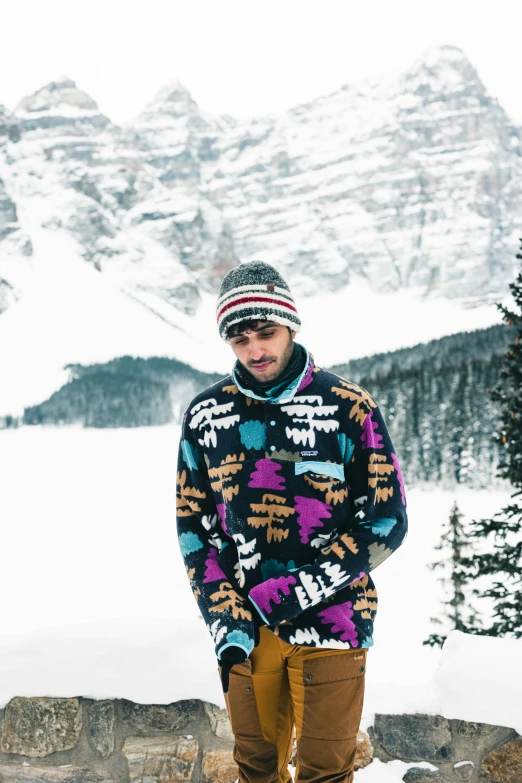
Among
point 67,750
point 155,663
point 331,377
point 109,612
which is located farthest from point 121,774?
point 109,612

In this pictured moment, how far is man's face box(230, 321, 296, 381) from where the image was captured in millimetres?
2525

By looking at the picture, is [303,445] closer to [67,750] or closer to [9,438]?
[67,750]

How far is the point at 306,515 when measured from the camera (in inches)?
97.6

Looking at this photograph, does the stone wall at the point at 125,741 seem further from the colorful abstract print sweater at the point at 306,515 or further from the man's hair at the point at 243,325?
the man's hair at the point at 243,325

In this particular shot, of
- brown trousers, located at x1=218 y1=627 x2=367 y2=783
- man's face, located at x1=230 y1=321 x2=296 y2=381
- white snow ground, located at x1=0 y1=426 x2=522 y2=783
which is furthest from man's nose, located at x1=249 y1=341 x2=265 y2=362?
white snow ground, located at x1=0 y1=426 x2=522 y2=783

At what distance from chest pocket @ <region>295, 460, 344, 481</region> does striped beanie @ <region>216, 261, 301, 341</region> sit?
52 centimetres

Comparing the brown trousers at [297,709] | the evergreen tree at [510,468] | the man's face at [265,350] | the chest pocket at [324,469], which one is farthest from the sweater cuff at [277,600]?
the evergreen tree at [510,468]

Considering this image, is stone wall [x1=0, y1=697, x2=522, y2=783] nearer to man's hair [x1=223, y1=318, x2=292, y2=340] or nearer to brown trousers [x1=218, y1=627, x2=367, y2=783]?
brown trousers [x1=218, y1=627, x2=367, y2=783]

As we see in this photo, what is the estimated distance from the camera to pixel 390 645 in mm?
22281

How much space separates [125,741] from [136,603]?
27.9 metres

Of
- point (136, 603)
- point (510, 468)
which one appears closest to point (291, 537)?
point (510, 468)

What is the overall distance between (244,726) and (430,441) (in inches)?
2309

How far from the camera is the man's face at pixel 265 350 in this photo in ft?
8.29

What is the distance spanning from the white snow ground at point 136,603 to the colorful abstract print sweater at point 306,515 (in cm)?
106
